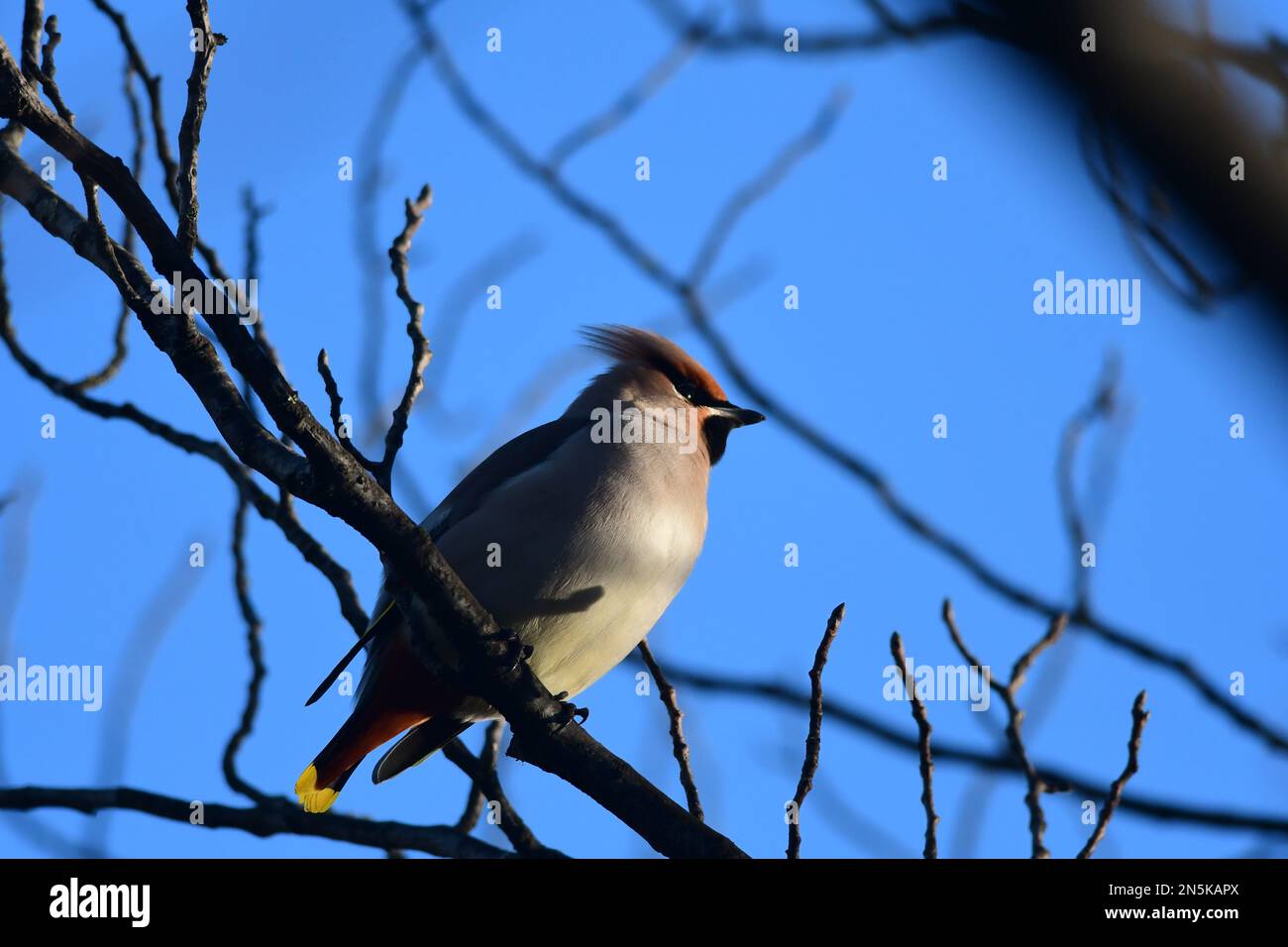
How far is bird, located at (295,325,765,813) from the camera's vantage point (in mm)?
4062

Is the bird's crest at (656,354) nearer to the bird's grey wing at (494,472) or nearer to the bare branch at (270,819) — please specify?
the bird's grey wing at (494,472)

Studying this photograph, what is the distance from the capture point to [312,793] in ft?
14.1

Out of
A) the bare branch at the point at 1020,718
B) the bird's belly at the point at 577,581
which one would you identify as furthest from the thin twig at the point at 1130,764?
the bird's belly at the point at 577,581

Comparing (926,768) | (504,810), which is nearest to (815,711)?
(926,768)

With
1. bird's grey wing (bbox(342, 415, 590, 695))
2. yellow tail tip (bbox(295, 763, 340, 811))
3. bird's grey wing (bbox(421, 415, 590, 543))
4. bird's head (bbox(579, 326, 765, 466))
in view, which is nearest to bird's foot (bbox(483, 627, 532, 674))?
bird's grey wing (bbox(342, 415, 590, 695))

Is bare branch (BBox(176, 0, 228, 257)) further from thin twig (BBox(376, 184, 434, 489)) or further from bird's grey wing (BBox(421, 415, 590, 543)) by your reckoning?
bird's grey wing (BBox(421, 415, 590, 543))

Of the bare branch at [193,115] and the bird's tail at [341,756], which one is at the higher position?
the bare branch at [193,115]

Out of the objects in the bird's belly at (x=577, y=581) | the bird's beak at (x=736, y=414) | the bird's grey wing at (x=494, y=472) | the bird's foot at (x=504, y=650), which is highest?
the bird's beak at (x=736, y=414)

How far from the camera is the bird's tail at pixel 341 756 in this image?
4277 millimetres

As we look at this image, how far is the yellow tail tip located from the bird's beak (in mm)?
1965
